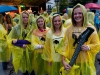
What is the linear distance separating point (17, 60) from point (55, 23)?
4.81ft

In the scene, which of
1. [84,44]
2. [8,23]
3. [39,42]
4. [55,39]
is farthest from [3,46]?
[84,44]

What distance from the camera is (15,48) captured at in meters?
5.38

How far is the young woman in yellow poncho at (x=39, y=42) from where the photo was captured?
5.17 metres

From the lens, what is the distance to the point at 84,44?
10.9 ft

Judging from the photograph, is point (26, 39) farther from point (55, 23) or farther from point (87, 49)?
point (87, 49)

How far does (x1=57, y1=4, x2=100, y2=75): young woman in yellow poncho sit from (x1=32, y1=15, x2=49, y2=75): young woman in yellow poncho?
162 cm

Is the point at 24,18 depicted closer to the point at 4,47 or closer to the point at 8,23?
the point at 4,47

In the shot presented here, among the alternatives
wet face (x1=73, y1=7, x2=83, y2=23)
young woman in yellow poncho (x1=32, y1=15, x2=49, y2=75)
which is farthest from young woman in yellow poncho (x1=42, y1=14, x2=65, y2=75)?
wet face (x1=73, y1=7, x2=83, y2=23)

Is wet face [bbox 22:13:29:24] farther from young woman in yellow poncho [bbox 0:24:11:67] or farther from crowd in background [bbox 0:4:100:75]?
young woman in yellow poncho [bbox 0:24:11:67]

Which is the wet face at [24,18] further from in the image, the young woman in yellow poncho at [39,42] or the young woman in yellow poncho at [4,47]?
the young woman in yellow poncho at [4,47]

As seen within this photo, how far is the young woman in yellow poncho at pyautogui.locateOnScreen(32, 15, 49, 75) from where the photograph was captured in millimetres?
5172

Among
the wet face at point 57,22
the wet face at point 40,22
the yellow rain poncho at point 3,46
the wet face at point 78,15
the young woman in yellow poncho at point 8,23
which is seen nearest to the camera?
the wet face at point 78,15

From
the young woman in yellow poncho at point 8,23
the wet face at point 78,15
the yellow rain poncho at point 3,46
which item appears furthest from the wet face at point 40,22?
the wet face at point 78,15

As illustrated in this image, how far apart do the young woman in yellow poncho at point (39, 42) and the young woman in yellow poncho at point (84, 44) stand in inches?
63.8
